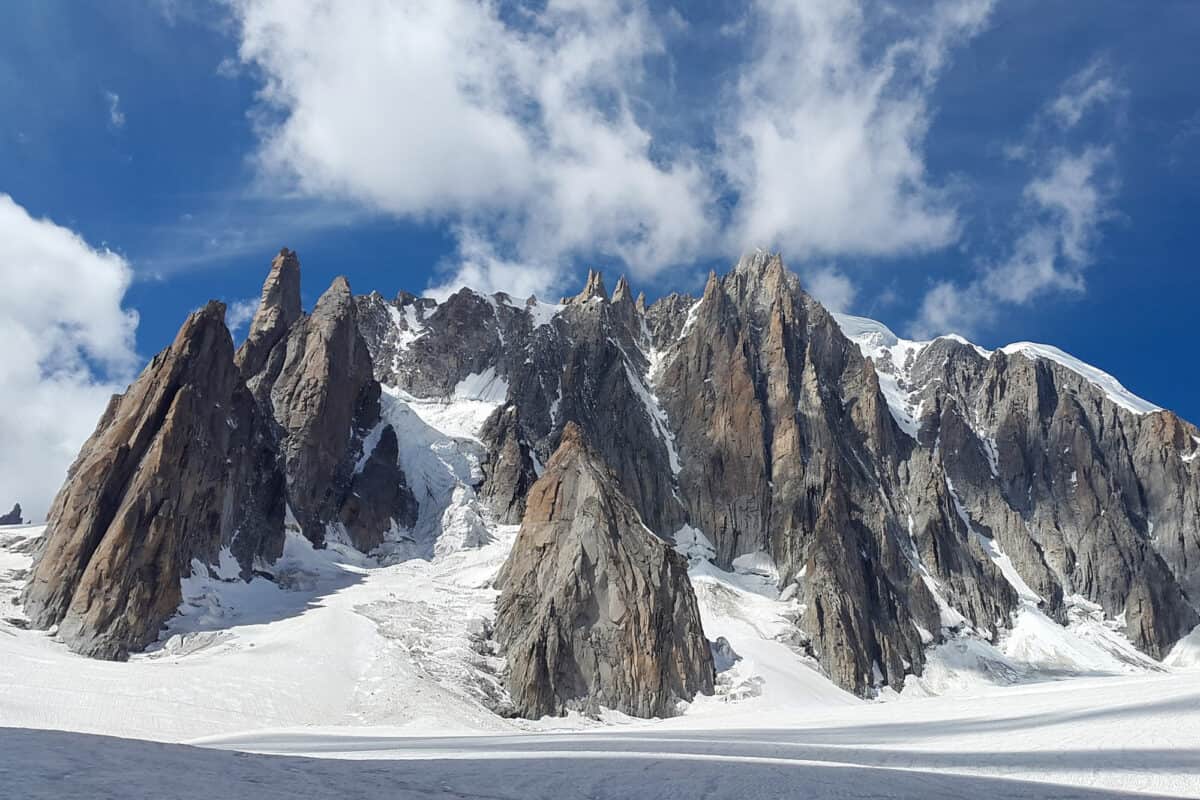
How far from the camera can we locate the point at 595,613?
81.6 metres

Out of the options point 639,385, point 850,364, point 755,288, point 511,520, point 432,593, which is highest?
point 755,288

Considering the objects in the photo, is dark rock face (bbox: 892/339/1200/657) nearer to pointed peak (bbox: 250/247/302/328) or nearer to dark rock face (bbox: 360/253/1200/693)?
dark rock face (bbox: 360/253/1200/693)

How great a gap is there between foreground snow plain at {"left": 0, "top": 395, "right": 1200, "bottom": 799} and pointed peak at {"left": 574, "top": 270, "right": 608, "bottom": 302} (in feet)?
131

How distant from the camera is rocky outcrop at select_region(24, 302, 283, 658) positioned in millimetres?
69500

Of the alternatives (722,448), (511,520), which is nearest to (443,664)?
(511,520)

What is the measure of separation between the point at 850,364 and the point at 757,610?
281ft

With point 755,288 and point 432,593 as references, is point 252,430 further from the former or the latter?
point 755,288

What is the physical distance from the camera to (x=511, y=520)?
414 feet

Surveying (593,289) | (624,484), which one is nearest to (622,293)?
(593,289)

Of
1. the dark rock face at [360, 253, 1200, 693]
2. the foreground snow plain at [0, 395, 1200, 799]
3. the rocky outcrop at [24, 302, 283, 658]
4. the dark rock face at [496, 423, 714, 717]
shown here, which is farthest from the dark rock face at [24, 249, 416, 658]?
the dark rock face at [496, 423, 714, 717]

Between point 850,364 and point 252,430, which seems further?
point 850,364

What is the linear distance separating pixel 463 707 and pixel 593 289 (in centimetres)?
12301

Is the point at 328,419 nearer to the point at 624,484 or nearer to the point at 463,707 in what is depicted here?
the point at 624,484

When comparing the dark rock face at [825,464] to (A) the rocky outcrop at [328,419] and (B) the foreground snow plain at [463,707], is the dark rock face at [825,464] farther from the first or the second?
(A) the rocky outcrop at [328,419]
